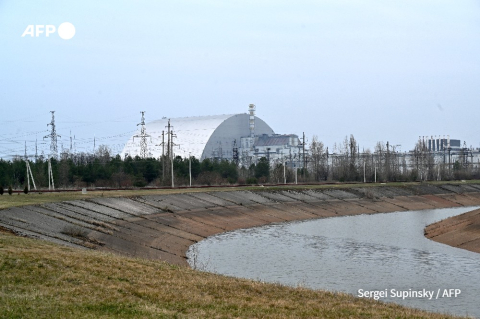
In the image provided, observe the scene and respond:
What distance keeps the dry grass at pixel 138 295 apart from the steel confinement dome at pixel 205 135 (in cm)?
11482

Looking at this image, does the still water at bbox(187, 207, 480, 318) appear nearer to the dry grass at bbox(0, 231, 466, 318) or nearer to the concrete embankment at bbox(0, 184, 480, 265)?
the concrete embankment at bbox(0, 184, 480, 265)

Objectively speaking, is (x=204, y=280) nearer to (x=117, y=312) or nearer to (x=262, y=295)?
(x=262, y=295)

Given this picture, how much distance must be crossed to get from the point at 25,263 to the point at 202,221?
1305 inches

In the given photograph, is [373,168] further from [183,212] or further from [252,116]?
[183,212]

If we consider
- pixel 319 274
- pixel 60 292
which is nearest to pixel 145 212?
pixel 319 274

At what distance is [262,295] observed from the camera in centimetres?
1653

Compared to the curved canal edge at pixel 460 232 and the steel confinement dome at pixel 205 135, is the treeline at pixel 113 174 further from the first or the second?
the curved canal edge at pixel 460 232

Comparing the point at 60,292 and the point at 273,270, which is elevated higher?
the point at 60,292

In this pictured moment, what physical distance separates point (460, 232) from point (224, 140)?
102 m

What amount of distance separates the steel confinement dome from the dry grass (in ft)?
377

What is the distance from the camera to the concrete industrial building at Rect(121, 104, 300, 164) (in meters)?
138

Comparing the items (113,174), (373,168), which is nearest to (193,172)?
(113,174)

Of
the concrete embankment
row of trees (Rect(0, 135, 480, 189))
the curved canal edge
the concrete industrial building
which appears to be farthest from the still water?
the concrete industrial building

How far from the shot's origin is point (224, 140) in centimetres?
14088
